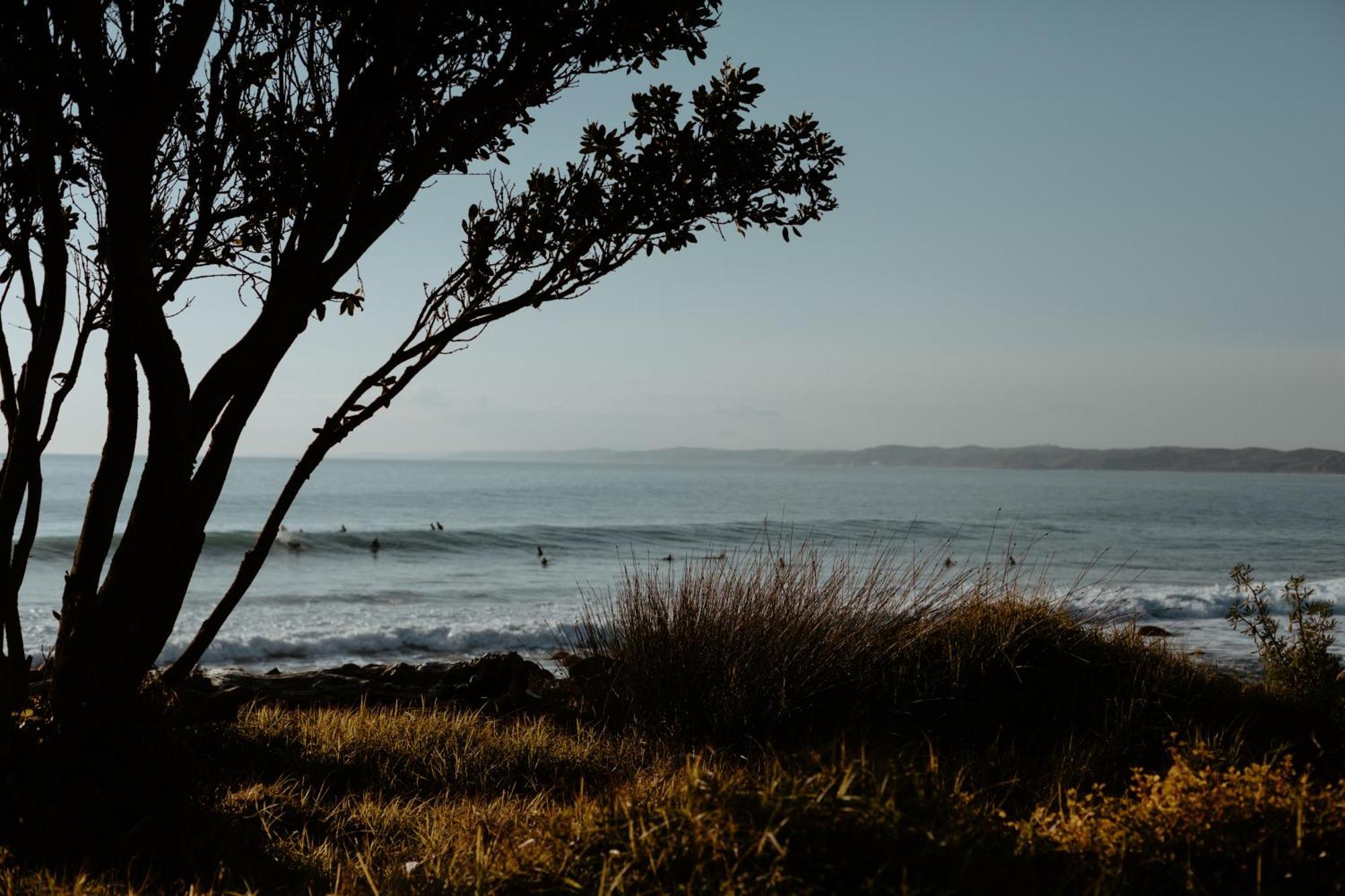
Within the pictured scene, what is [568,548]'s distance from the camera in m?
28.3

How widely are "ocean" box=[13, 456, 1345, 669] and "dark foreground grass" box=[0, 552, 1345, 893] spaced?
106 cm

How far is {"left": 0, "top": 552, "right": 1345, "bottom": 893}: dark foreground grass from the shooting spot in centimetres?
279

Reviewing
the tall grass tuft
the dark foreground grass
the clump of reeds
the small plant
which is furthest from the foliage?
the small plant

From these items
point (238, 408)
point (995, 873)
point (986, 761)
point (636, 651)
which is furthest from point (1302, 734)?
point (238, 408)

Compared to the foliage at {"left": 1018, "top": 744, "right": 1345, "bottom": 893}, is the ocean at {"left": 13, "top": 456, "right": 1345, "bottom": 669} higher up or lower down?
lower down

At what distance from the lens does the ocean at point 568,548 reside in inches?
521

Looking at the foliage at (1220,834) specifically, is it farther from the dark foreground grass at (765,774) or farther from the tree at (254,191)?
the tree at (254,191)

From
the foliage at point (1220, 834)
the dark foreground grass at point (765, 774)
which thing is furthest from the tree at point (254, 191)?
the foliage at point (1220, 834)

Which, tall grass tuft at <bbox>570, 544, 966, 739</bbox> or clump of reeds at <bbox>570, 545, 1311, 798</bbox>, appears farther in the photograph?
tall grass tuft at <bbox>570, 544, 966, 739</bbox>

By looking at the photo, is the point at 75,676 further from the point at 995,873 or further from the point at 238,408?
the point at 995,873

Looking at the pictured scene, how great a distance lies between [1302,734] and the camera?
6.18 metres

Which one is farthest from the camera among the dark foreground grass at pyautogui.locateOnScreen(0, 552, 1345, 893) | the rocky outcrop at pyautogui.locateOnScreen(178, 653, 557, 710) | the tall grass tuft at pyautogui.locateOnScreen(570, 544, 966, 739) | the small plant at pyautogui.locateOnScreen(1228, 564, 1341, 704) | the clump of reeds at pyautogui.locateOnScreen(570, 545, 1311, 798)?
the rocky outcrop at pyautogui.locateOnScreen(178, 653, 557, 710)

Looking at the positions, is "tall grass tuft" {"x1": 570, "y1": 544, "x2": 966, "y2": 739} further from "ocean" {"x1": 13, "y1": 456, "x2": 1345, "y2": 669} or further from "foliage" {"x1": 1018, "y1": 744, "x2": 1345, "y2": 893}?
"foliage" {"x1": 1018, "y1": 744, "x2": 1345, "y2": 893}

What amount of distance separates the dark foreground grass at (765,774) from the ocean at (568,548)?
41.8 inches
